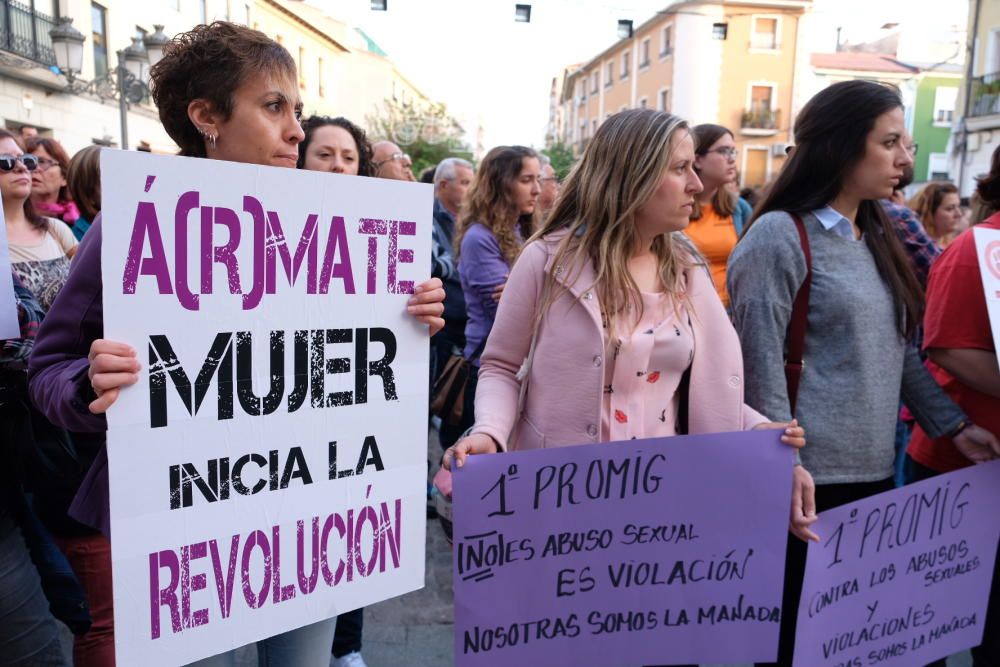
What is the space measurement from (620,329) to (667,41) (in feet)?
128

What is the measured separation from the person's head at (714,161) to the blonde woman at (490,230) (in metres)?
0.86

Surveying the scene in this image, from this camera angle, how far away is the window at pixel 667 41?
36625 millimetres

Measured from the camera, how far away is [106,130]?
17828 mm

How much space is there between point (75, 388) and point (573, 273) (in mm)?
1129

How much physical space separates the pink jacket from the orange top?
2.04 metres

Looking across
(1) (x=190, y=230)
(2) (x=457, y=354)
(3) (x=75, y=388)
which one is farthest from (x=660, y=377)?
(2) (x=457, y=354)

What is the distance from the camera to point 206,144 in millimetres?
1605

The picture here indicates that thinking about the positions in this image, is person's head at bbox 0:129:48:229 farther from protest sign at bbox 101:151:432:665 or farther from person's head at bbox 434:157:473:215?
person's head at bbox 434:157:473:215

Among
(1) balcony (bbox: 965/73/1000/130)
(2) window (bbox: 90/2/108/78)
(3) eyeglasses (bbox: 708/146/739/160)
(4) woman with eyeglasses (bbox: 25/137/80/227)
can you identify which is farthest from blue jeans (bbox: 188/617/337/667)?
(1) balcony (bbox: 965/73/1000/130)

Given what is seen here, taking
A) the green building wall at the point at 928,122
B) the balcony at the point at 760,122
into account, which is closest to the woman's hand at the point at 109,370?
the balcony at the point at 760,122

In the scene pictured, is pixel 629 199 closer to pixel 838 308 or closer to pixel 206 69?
pixel 838 308

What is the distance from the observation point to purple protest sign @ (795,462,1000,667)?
2.01 meters

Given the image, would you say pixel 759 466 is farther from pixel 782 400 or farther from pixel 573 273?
pixel 573 273

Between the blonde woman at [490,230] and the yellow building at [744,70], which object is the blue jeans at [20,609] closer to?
the blonde woman at [490,230]
